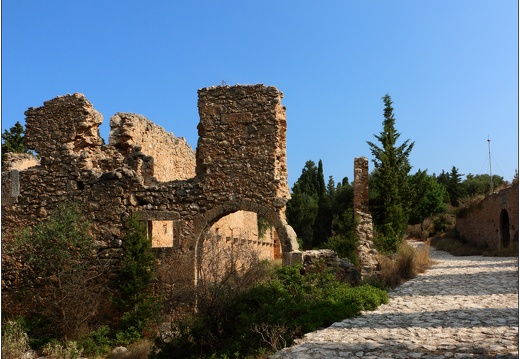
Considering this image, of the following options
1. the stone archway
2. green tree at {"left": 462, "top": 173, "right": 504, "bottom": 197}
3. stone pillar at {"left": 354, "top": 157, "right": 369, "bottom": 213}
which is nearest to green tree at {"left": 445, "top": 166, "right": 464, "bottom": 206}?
green tree at {"left": 462, "top": 173, "right": 504, "bottom": 197}

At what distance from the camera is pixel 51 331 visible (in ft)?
37.7

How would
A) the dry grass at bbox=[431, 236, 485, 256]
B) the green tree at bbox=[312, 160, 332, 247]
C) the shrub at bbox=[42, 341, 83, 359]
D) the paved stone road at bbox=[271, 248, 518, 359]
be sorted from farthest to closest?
1. the green tree at bbox=[312, 160, 332, 247]
2. the dry grass at bbox=[431, 236, 485, 256]
3. the shrub at bbox=[42, 341, 83, 359]
4. the paved stone road at bbox=[271, 248, 518, 359]

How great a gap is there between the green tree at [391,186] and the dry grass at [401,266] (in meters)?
1.73

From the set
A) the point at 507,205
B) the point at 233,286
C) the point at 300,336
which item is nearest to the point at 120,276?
the point at 233,286

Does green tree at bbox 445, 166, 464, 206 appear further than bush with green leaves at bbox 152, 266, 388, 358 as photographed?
Yes

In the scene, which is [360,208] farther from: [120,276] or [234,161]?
[120,276]

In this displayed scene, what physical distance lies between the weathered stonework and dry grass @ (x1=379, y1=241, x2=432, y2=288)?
334 centimetres

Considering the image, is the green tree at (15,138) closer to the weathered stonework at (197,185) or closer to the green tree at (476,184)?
the weathered stonework at (197,185)

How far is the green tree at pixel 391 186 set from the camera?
22.0 meters

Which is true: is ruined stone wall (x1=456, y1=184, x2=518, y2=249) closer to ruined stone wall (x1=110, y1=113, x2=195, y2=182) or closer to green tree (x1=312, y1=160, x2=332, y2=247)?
green tree (x1=312, y1=160, x2=332, y2=247)

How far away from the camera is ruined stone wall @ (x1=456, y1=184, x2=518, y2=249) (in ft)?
70.9

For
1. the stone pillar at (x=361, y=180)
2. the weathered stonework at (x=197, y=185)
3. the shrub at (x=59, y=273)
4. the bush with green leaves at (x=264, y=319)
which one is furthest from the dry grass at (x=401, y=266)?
the shrub at (x=59, y=273)

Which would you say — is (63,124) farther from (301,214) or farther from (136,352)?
(301,214)

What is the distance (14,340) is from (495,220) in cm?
2094
